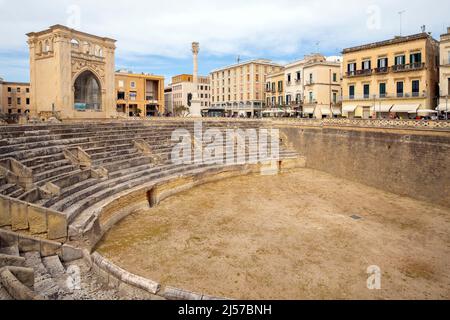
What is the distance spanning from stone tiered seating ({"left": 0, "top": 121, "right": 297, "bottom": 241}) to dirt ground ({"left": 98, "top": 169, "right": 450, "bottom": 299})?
1.76 m

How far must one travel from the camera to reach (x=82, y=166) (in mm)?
14172

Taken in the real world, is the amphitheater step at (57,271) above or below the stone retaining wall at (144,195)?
below

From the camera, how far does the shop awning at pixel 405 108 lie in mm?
28905

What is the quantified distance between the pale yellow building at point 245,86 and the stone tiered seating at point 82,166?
3631 cm

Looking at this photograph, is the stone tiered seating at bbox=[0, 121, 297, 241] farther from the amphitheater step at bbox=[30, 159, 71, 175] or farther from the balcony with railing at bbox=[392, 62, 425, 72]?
the balcony with railing at bbox=[392, 62, 425, 72]

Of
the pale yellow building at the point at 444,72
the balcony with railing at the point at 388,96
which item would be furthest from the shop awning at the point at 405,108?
the pale yellow building at the point at 444,72

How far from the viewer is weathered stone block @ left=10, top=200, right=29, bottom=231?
852cm

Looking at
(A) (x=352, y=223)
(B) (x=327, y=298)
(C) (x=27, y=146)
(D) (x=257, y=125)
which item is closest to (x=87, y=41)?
(D) (x=257, y=125)

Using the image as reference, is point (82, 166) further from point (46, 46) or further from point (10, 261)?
point (46, 46)

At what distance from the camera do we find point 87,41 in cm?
3231

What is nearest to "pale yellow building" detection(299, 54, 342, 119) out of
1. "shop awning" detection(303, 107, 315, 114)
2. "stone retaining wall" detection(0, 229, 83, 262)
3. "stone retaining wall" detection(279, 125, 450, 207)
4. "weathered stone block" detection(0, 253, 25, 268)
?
"shop awning" detection(303, 107, 315, 114)

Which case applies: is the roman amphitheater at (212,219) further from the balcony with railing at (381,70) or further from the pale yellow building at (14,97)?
the pale yellow building at (14,97)
